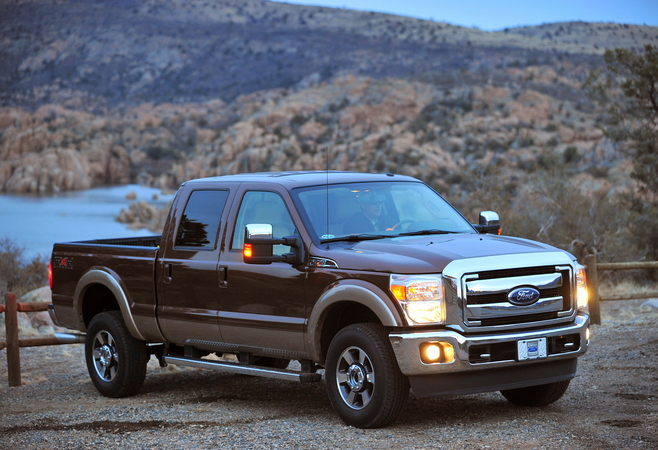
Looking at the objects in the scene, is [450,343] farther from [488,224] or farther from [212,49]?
[212,49]

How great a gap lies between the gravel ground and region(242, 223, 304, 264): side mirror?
129 cm

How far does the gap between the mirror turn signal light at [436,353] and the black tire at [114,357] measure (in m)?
3.56

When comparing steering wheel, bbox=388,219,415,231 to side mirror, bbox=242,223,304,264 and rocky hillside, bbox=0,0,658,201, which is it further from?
rocky hillside, bbox=0,0,658,201

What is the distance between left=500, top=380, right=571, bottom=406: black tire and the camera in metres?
6.91

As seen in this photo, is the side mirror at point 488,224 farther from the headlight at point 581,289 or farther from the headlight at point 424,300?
the headlight at point 424,300

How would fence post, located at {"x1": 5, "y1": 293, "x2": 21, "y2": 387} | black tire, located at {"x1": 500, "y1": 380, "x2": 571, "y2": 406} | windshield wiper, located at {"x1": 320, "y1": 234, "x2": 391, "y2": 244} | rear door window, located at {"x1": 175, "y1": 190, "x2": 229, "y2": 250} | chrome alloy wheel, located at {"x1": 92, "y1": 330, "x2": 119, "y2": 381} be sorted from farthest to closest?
fence post, located at {"x1": 5, "y1": 293, "x2": 21, "y2": 387}
chrome alloy wheel, located at {"x1": 92, "y1": 330, "x2": 119, "y2": 381}
rear door window, located at {"x1": 175, "y1": 190, "x2": 229, "y2": 250}
black tire, located at {"x1": 500, "y1": 380, "x2": 571, "y2": 406}
windshield wiper, located at {"x1": 320, "y1": 234, "x2": 391, "y2": 244}

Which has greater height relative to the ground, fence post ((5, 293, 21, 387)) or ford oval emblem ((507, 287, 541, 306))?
ford oval emblem ((507, 287, 541, 306))

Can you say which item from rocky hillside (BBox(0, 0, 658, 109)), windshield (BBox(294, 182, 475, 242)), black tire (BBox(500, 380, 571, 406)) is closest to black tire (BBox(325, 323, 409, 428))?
windshield (BBox(294, 182, 475, 242))

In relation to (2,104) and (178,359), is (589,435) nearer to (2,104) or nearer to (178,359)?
(178,359)

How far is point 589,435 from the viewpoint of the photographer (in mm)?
5883

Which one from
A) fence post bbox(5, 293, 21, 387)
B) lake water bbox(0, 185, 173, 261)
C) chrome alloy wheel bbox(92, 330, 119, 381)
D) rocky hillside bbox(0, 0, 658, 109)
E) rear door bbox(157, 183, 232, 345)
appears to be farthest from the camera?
rocky hillside bbox(0, 0, 658, 109)

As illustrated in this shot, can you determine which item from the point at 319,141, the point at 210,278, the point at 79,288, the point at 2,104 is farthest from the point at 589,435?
the point at 2,104

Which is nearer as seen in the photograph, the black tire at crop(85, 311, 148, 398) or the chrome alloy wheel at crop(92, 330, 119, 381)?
the black tire at crop(85, 311, 148, 398)

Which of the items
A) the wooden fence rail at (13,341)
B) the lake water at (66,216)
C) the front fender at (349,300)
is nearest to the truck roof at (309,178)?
the front fender at (349,300)
